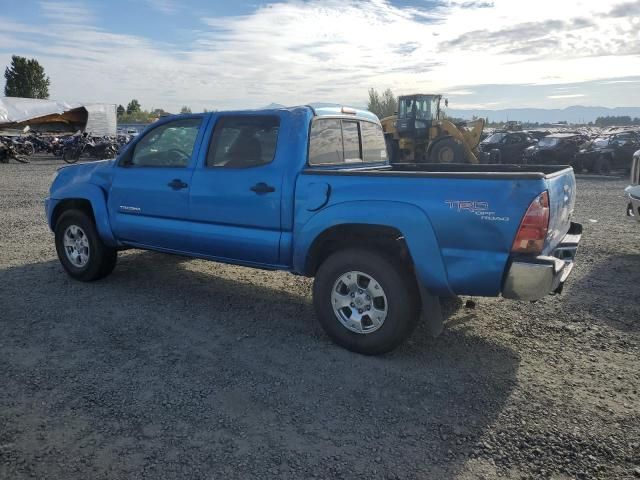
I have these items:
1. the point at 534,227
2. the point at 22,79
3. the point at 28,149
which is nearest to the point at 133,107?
the point at 22,79

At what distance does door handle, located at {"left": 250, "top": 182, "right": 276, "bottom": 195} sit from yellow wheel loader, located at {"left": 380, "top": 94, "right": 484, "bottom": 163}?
53.1 ft

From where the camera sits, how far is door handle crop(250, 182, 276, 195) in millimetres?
4492

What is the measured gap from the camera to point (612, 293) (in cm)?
571

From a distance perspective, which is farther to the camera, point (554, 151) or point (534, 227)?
point (554, 151)

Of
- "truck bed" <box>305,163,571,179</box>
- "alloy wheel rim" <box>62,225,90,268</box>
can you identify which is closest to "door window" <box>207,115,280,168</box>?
"truck bed" <box>305,163,571,179</box>

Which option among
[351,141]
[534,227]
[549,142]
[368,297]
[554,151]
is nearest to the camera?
[534,227]

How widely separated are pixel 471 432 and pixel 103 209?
4.35m

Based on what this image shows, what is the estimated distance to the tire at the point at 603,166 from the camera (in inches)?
823

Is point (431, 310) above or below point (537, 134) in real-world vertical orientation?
below

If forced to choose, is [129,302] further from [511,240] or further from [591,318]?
[591,318]

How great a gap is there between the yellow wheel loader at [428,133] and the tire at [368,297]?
16456 millimetres

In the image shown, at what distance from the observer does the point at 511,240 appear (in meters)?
3.51

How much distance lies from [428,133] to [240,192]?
17106 millimetres

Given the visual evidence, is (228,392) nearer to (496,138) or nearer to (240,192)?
(240,192)
